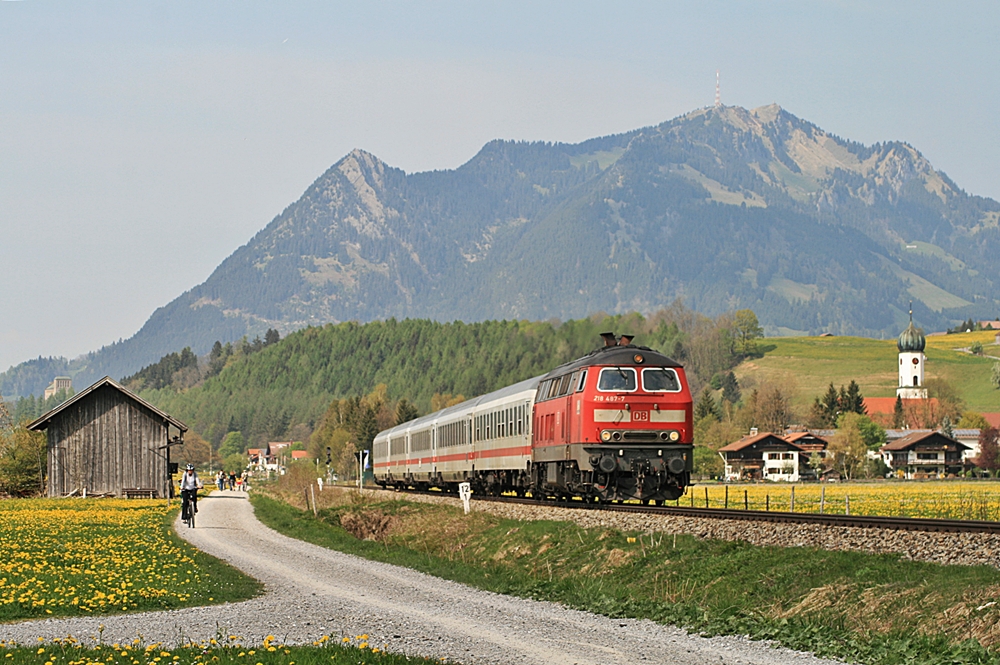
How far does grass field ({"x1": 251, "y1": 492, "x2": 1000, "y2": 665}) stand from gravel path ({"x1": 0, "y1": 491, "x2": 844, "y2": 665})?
0.63 m

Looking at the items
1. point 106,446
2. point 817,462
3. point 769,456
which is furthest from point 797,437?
point 106,446

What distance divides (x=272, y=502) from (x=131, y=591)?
47.0 meters

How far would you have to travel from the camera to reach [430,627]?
19.5 metres

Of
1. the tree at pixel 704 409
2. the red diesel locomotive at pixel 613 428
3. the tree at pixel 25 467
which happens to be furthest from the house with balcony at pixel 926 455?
the red diesel locomotive at pixel 613 428

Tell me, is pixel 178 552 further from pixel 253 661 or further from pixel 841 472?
pixel 841 472

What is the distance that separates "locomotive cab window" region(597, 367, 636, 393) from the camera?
109ft

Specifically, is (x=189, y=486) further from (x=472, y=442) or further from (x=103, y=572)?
(x=103, y=572)

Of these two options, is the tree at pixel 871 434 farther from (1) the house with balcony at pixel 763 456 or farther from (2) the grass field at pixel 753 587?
(2) the grass field at pixel 753 587

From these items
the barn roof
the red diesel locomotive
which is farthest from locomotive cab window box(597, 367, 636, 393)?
the barn roof

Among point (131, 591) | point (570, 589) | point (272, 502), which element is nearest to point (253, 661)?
point (131, 591)

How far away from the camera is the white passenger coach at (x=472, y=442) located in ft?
141

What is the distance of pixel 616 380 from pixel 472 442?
1967 centimetres

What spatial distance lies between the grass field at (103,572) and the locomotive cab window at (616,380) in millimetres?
11023

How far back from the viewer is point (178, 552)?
3069cm
